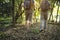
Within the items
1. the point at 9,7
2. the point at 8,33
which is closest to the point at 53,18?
Answer: the point at 9,7

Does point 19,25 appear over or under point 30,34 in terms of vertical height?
over

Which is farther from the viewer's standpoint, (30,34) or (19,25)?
(19,25)

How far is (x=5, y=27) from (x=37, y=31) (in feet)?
2.69

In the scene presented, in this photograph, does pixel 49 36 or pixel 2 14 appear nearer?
pixel 49 36

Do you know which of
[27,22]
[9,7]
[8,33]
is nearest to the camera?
[8,33]

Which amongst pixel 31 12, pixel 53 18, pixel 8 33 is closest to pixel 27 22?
pixel 31 12

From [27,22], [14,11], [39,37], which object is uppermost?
[14,11]

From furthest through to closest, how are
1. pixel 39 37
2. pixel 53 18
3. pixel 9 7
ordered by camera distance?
pixel 53 18 < pixel 9 7 < pixel 39 37

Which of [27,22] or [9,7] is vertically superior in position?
[9,7]

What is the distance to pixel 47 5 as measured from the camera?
3.50 metres

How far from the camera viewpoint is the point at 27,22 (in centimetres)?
382

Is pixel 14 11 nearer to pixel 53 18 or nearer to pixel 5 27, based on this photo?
pixel 5 27

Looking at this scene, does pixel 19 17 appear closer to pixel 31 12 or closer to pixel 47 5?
pixel 31 12

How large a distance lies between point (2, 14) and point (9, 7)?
0.76 ft
